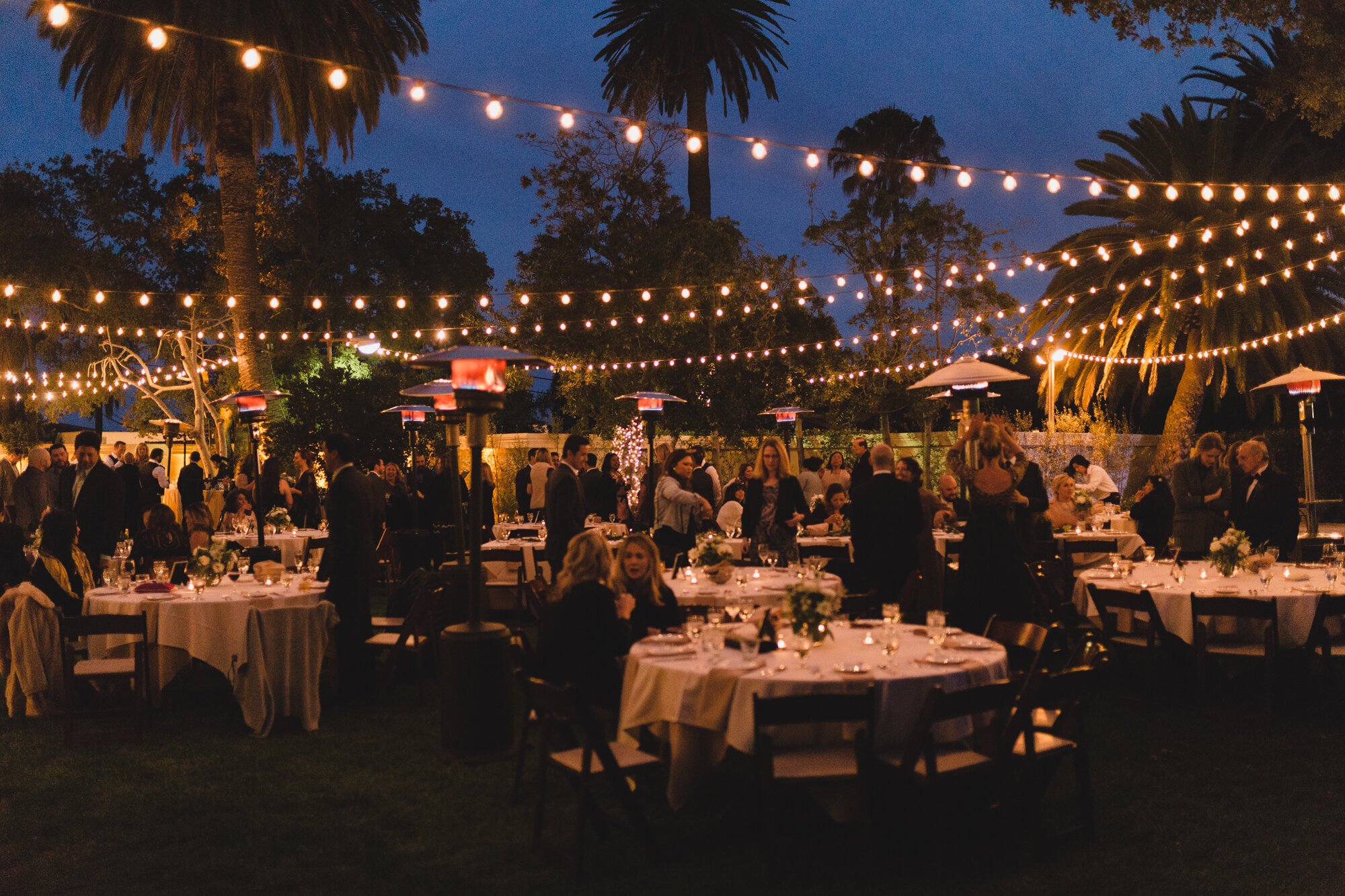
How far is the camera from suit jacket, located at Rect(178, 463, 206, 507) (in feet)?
48.8

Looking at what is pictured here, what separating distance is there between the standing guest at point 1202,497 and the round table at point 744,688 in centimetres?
539

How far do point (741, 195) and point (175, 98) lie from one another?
10733 cm

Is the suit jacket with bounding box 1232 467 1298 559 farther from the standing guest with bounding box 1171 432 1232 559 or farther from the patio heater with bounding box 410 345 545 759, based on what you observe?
the patio heater with bounding box 410 345 545 759

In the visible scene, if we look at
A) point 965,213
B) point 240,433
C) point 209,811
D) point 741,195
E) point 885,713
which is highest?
point 741,195

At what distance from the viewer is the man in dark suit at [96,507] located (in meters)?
9.52

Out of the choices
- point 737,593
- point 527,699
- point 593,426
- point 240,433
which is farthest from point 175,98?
point 527,699

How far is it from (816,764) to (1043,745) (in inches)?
41.9

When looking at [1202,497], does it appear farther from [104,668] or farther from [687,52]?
[687,52]

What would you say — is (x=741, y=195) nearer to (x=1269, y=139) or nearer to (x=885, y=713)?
(x=1269, y=139)

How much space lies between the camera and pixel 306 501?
14219mm

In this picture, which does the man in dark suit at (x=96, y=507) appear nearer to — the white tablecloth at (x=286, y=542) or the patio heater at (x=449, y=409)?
the white tablecloth at (x=286, y=542)

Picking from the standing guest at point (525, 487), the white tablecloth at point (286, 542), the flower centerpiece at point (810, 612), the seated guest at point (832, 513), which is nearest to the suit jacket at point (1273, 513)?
the seated guest at point (832, 513)

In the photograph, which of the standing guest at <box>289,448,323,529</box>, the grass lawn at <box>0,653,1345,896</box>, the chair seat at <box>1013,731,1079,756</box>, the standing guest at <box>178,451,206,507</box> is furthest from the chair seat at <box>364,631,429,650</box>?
the standing guest at <box>178,451,206,507</box>

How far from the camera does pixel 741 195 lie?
121m
